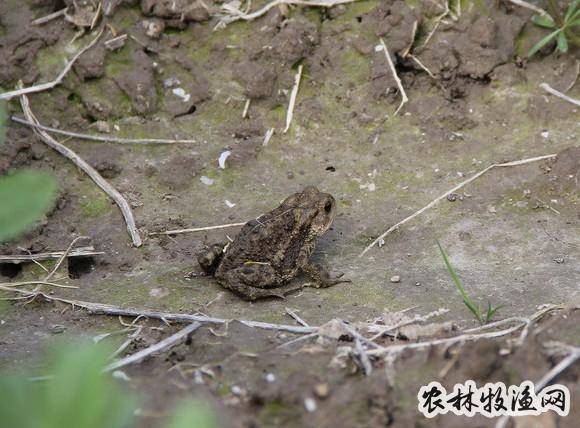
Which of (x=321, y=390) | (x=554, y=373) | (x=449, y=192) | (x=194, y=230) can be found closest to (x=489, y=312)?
(x=554, y=373)

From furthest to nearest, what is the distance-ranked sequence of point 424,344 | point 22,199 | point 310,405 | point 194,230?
1. point 194,230
2. point 424,344
3. point 310,405
4. point 22,199

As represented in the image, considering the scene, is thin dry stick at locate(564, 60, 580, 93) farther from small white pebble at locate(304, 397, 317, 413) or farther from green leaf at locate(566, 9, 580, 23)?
small white pebble at locate(304, 397, 317, 413)

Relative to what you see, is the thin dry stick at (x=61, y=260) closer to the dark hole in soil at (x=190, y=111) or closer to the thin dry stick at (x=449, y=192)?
the dark hole in soil at (x=190, y=111)

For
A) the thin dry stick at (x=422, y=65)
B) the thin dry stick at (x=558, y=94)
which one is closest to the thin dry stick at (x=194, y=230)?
the thin dry stick at (x=422, y=65)

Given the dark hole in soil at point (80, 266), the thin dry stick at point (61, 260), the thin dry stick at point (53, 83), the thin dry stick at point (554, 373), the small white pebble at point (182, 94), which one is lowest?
the dark hole in soil at point (80, 266)

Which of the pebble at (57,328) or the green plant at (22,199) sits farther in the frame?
the pebble at (57,328)

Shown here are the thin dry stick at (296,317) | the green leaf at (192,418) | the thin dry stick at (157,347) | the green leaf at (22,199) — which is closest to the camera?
the green leaf at (192,418)

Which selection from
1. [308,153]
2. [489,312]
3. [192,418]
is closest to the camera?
[192,418]

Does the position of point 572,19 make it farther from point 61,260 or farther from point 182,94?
point 61,260
